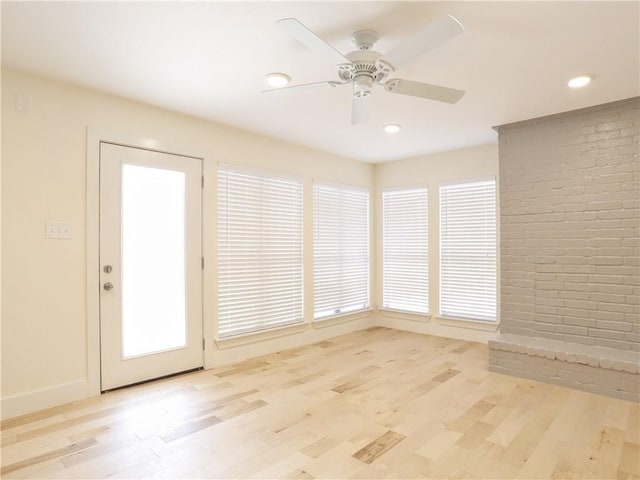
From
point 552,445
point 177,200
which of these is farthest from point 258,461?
point 177,200

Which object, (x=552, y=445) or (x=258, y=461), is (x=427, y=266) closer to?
(x=552, y=445)

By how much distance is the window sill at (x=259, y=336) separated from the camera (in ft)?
13.0

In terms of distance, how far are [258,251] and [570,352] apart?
3.18m

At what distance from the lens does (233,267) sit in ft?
13.3

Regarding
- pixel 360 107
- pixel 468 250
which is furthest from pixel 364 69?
pixel 468 250

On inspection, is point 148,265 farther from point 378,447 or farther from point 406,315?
point 406,315

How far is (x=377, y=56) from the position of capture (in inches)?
87.3

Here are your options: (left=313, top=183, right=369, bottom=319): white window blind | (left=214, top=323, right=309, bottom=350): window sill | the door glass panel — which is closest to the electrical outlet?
the door glass panel

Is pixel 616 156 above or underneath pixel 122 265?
above

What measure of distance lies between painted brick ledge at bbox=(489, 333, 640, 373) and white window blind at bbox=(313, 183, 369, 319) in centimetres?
217

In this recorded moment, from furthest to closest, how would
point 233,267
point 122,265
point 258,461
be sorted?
point 233,267, point 122,265, point 258,461

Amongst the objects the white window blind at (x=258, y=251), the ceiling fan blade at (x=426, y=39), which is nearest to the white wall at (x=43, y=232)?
the white window blind at (x=258, y=251)

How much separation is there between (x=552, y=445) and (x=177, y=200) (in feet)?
11.5

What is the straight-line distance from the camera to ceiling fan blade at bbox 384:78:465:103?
2.35 metres
